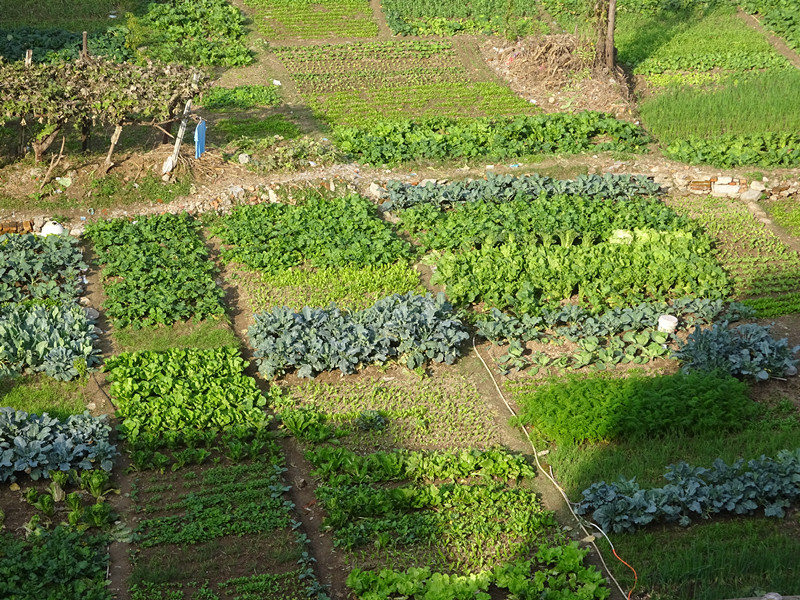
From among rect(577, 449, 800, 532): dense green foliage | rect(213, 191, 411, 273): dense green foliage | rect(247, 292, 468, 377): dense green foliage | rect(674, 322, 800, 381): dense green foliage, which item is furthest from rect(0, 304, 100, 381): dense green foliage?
rect(674, 322, 800, 381): dense green foliage

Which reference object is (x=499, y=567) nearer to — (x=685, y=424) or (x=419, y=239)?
(x=685, y=424)

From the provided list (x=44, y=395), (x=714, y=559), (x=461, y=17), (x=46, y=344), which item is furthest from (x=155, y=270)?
(x=461, y=17)

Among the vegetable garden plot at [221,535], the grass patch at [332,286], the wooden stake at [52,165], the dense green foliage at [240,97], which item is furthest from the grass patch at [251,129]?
the vegetable garden plot at [221,535]

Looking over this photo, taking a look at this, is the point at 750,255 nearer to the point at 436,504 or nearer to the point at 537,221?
the point at 537,221

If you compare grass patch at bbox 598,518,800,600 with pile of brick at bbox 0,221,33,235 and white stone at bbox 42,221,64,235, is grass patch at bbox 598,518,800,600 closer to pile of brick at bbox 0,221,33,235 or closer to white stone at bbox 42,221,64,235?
white stone at bbox 42,221,64,235

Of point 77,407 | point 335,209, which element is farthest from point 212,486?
point 335,209

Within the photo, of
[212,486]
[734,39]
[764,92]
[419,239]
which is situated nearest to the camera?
[212,486]
